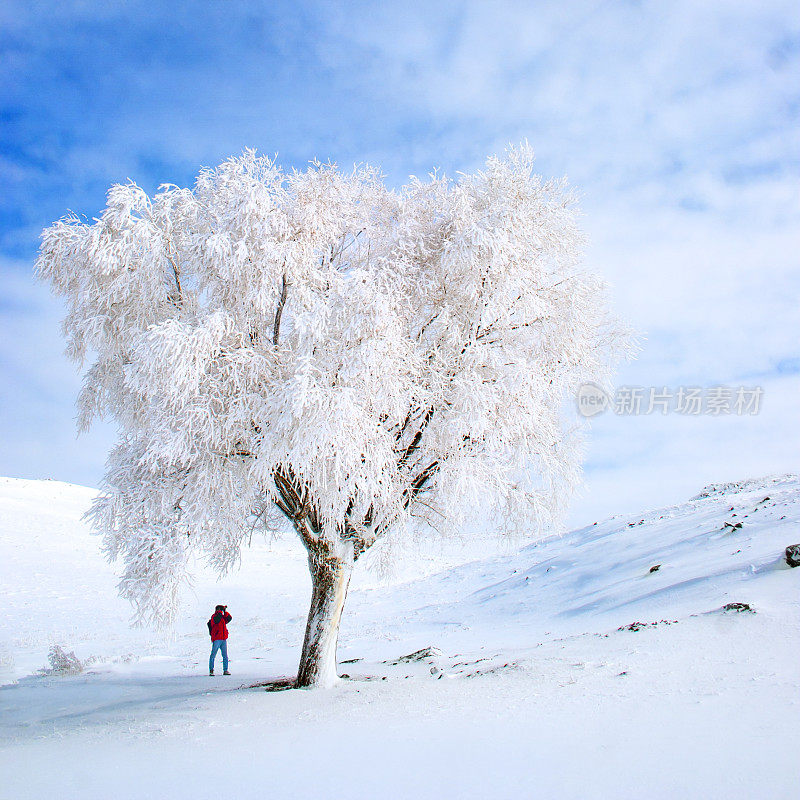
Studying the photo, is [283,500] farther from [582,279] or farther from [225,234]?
[582,279]

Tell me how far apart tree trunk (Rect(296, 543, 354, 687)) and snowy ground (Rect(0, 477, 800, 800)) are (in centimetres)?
65

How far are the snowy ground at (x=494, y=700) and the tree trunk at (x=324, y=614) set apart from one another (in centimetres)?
65

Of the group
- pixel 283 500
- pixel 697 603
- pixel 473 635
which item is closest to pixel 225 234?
pixel 283 500

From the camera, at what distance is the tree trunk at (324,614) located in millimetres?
10922

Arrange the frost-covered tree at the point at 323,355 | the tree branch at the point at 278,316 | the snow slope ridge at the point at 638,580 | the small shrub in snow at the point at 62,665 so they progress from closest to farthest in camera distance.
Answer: the frost-covered tree at the point at 323,355 → the tree branch at the point at 278,316 → the snow slope ridge at the point at 638,580 → the small shrub in snow at the point at 62,665

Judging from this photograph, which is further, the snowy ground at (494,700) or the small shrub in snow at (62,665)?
the small shrub in snow at (62,665)

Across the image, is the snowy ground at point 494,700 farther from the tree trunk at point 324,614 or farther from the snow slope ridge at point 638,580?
the tree trunk at point 324,614

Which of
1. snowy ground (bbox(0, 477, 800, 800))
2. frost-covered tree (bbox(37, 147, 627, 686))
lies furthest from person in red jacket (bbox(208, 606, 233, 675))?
frost-covered tree (bbox(37, 147, 627, 686))

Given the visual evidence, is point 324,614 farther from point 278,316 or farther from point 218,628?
point 278,316

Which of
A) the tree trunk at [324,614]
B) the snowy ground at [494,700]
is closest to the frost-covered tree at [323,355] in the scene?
the tree trunk at [324,614]

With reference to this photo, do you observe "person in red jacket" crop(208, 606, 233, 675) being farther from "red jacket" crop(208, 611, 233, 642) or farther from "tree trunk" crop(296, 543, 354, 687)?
"tree trunk" crop(296, 543, 354, 687)

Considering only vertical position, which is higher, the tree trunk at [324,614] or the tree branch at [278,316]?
the tree branch at [278,316]

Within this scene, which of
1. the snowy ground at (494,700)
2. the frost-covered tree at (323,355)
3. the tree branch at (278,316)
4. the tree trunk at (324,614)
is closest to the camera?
the snowy ground at (494,700)

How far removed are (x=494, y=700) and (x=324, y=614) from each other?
4375 millimetres
